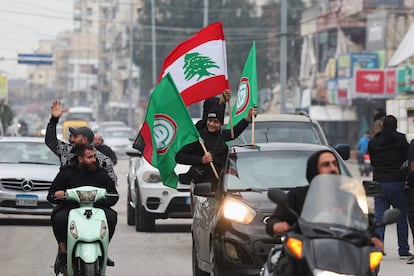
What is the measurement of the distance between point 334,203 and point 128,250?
30.3 feet

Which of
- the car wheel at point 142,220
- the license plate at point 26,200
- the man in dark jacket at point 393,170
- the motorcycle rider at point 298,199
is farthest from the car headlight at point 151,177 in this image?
the motorcycle rider at point 298,199

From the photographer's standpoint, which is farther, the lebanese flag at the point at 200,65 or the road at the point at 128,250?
the lebanese flag at the point at 200,65

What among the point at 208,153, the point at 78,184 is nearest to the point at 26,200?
the point at 208,153

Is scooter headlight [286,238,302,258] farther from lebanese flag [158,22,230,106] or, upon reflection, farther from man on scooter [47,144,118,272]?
lebanese flag [158,22,230,106]

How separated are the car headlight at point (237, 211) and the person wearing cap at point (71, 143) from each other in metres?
1.05

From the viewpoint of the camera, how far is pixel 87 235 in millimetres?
10312

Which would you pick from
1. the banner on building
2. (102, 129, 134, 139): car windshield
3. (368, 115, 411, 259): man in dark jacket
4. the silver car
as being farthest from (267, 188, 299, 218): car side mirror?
the banner on building

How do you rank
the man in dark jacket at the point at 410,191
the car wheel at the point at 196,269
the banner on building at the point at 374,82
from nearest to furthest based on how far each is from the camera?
1. the car wheel at the point at 196,269
2. the man in dark jacket at the point at 410,191
3. the banner on building at the point at 374,82

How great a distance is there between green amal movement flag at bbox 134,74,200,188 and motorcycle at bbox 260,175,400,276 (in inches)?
200

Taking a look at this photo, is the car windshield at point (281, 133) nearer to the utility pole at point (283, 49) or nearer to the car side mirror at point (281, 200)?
the car side mirror at point (281, 200)

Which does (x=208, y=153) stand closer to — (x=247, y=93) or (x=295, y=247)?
(x=247, y=93)

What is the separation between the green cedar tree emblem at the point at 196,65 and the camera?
51.5 feet

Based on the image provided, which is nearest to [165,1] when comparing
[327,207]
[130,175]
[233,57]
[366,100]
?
[233,57]

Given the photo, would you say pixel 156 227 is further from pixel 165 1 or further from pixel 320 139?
pixel 165 1
